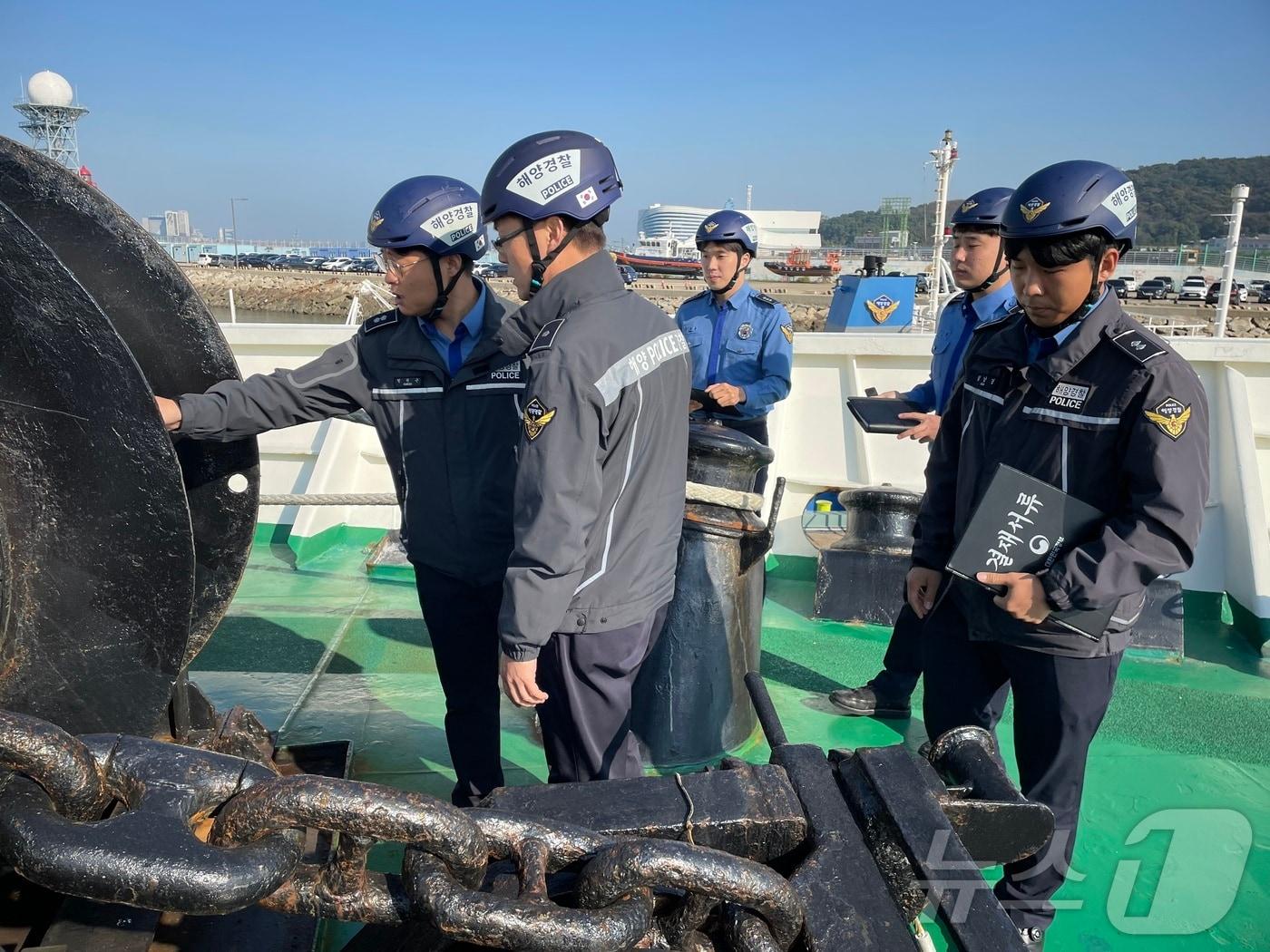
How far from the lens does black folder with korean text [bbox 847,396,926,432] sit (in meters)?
3.78

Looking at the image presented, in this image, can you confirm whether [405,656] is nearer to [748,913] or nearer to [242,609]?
[242,609]

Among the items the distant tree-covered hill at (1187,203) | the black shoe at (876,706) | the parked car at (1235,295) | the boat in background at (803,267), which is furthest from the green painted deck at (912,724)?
the distant tree-covered hill at (1187,203)

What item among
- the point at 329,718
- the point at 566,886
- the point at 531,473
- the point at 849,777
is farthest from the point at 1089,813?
the point at 329,718

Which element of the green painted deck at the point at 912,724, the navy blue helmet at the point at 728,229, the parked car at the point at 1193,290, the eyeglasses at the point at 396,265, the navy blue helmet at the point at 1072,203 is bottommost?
the green painted deck at the point at 912,724

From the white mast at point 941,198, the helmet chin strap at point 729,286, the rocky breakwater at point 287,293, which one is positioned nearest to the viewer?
the helmet chin strap at point 729,286

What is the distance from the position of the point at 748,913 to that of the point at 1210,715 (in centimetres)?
356

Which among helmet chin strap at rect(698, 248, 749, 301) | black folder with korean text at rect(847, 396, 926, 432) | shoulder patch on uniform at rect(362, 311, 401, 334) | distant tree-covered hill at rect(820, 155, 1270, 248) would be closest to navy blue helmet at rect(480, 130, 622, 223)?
shoulder patch on uniform at rect(362, 311, 401, 334)

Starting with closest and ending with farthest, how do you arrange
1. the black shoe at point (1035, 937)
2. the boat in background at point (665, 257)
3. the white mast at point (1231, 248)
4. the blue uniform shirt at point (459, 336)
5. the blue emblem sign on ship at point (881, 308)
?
the black shoe at point (1035, 937)
the blue uniform shirt at point (459, 336)
the white mast at point (1231, 248)
the blue emblem sign on ship at point (881, 308)
the boat in background at point (665, 257)

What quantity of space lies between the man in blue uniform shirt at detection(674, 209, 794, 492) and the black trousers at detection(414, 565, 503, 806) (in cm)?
237

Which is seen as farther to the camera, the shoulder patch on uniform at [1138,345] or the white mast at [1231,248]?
the white mast at [1231,248]

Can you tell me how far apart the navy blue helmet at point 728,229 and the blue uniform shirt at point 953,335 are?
136 cm

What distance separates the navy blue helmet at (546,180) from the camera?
7.36 ft

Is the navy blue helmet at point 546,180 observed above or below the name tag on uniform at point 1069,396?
above

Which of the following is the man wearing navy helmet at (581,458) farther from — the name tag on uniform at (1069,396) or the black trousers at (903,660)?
the black trousers at (903,660)
